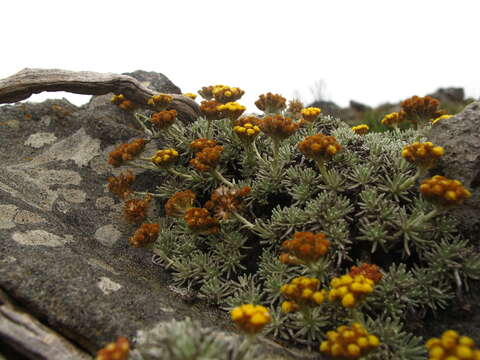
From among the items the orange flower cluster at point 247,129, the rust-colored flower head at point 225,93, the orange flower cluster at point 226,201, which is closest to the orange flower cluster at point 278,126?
the orange flower cluster at point 247,129

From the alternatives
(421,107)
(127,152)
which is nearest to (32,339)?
(127,152)

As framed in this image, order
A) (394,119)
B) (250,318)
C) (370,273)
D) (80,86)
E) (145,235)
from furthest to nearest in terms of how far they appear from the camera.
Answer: (80,86) < (394,119) < (145,235) < (370,273) < (250,318)

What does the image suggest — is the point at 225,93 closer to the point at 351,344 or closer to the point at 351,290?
the point at 351,290

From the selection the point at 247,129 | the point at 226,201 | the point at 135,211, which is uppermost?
the point at 247,129

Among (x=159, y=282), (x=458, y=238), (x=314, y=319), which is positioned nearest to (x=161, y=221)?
(x=159, y=282)

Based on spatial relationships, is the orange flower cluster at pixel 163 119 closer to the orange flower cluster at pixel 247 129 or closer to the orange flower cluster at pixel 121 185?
the orange flower cluster at pixel 121 185

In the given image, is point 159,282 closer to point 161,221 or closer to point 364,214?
point 161,221
